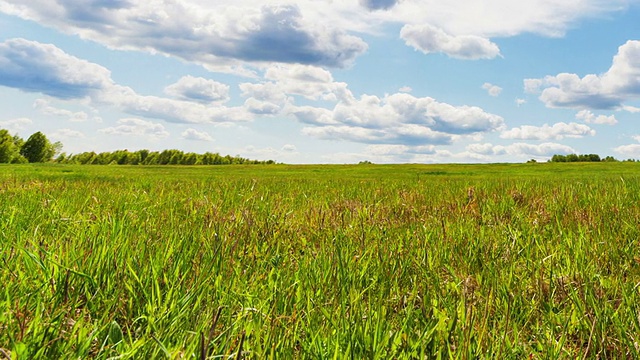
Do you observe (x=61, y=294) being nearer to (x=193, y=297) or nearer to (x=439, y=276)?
(x=193, y=297)

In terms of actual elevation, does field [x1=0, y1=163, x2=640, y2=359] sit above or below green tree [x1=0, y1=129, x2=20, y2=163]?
below

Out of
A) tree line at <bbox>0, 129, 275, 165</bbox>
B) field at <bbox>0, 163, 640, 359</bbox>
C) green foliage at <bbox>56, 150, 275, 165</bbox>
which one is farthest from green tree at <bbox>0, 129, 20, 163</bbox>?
field at <bbox>0, 163, 640, 359</bbox>

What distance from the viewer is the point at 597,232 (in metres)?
4.03

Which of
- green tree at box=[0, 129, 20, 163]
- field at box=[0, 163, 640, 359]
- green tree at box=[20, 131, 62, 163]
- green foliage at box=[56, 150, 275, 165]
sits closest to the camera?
field at box=[0, 163, 640, 359]

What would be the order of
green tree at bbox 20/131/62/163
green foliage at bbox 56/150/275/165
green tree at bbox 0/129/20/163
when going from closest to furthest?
green tree at bbox 0/129/20/163, green tree at bbox 20/131/62/163, green foliage at bbox 56/150/275/165

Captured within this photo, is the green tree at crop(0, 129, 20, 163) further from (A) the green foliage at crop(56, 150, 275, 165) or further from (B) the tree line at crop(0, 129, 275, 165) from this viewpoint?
(A) the green foliage at crop(56, 150, 275, 165)

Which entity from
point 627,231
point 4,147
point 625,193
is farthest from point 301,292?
point 4,147

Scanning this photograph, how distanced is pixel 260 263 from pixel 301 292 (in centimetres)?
72

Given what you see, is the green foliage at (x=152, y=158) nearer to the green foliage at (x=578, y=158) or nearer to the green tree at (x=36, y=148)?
the green tree at (x=36, y=148)

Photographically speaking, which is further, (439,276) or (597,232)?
(597,232)

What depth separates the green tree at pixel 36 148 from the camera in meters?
115

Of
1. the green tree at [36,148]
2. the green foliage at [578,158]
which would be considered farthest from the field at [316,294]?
the green tree at [36,148]

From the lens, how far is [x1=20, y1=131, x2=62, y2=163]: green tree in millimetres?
114688

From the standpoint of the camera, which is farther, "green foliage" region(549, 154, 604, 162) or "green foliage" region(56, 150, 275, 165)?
"green foliage" region(56, 150, 275, 165)
